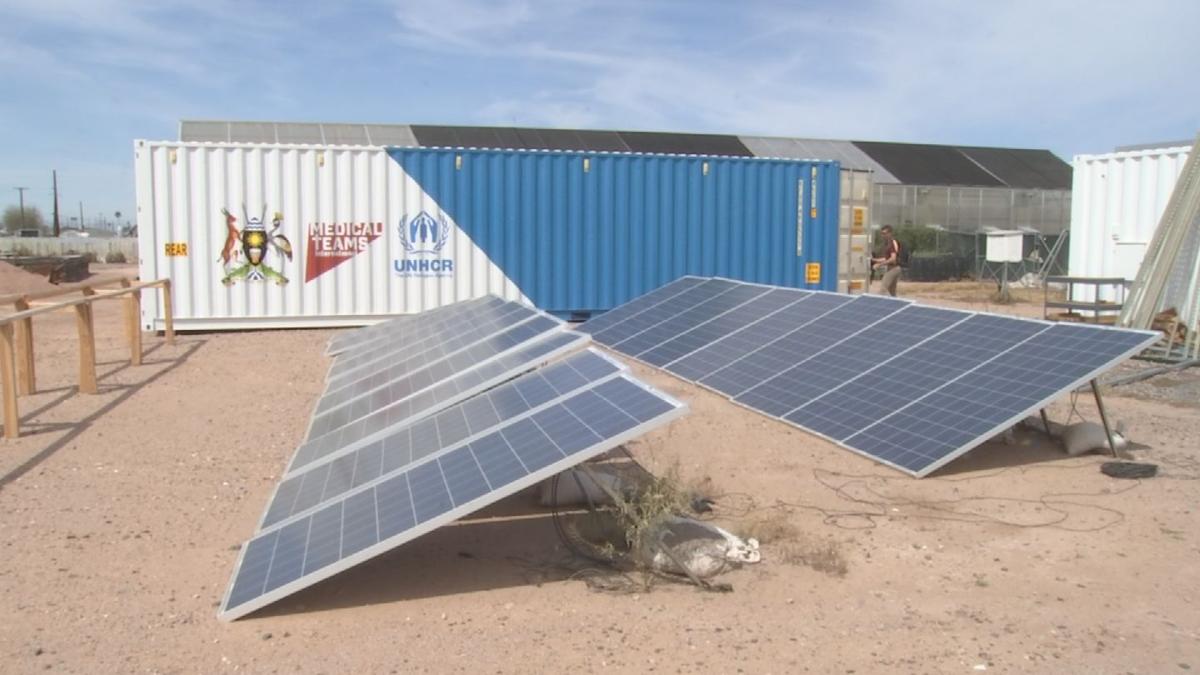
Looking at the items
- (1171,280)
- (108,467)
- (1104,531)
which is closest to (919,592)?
(1104,531)

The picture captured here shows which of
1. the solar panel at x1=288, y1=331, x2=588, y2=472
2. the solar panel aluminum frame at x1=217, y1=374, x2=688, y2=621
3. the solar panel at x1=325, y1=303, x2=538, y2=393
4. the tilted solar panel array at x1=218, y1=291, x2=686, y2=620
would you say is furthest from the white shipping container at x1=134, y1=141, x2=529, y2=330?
the solar panel aluminum frame at x1=217, y1=374, x2=688, y2=621

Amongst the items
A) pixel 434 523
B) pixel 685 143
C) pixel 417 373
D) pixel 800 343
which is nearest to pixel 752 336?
pixel 800 343

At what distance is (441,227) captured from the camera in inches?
731

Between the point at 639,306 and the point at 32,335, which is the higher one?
the point at 639,306

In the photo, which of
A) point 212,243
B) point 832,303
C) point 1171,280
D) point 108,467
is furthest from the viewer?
point 212,243

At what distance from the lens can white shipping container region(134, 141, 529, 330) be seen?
1752cm

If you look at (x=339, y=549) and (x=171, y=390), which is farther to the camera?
(x=171, y=390)

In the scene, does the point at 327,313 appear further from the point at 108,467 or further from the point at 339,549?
the point at 339,549

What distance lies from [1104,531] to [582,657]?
3975 mm

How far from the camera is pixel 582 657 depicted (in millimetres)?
4867

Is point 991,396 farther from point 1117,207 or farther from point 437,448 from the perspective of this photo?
point 1117,207

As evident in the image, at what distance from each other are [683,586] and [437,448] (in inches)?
68.1

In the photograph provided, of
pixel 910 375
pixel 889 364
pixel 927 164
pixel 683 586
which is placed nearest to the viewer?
pixel 683 586

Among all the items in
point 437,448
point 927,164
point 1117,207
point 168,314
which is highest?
point 927,164
